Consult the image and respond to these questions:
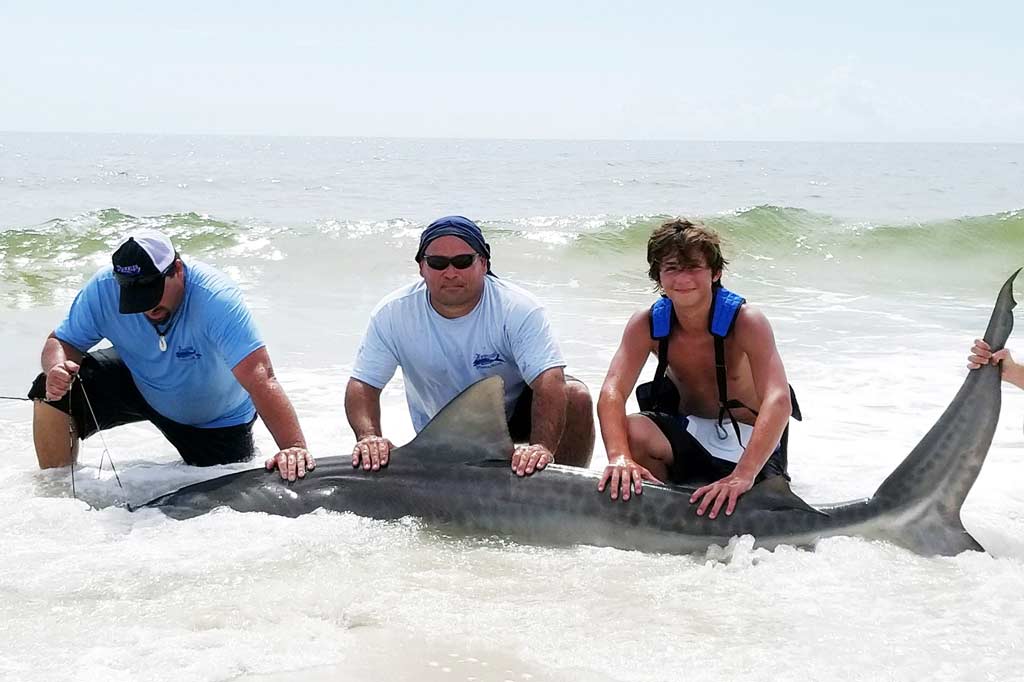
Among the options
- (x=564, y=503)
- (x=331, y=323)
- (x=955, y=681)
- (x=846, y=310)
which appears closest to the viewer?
(x=955, y=681)

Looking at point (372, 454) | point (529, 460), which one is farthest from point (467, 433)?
point (372, 454)

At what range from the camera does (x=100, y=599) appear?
3.12 metres

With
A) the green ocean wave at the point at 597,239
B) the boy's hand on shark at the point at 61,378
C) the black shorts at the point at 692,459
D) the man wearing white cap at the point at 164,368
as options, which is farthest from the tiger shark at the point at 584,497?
Answer: the green ocean wave at the point at 597,239

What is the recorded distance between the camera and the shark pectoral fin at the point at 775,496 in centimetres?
353

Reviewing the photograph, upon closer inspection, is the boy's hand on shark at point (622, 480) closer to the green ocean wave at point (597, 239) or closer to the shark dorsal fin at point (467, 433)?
the shark dorsal fin at point (467, 433)

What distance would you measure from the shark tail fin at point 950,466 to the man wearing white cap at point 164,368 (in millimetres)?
2153

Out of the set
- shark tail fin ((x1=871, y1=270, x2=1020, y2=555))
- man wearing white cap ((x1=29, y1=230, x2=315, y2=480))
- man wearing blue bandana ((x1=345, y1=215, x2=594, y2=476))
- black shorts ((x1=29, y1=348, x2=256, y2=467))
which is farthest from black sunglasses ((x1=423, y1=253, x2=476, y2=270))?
shark tail fin ((x1=871, y1=270, x2=1020, y2=555))

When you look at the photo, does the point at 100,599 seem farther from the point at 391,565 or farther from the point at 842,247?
the point at 842,247

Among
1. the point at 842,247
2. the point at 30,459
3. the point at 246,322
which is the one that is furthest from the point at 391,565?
the point at 842,247

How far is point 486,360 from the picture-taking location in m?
4.35

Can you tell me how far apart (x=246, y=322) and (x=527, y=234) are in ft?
42.5

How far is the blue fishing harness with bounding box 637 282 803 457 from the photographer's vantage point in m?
3.96

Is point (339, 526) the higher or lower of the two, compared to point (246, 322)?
lower

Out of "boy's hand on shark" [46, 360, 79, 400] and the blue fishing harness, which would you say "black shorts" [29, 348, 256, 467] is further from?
the blue fishing harness
